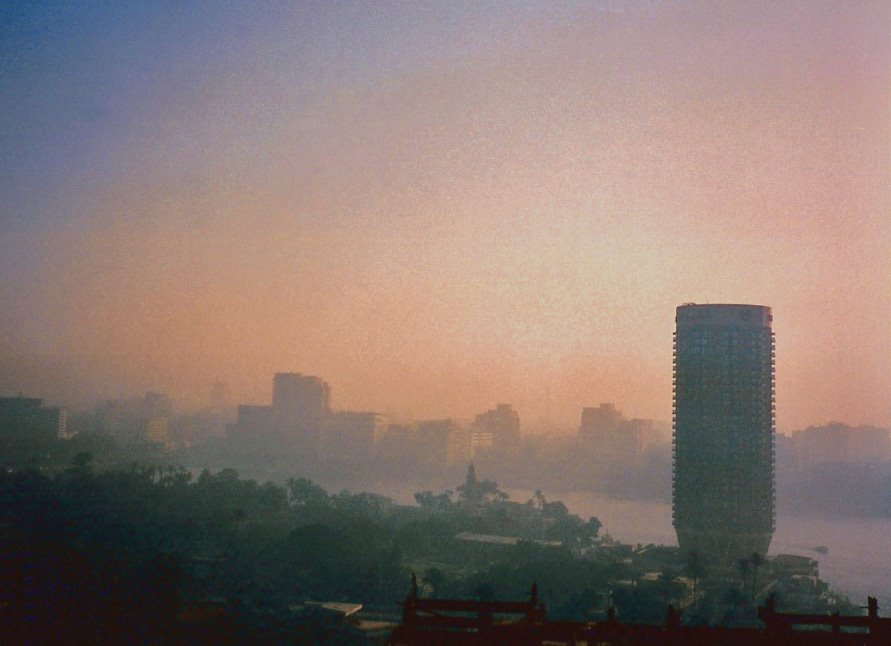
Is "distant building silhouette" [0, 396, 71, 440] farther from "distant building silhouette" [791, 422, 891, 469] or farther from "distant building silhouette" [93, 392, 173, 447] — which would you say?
"distant building silhouette" [791, 422, 891, 469]

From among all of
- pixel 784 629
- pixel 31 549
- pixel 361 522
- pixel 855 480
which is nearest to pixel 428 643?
pixel 784 629

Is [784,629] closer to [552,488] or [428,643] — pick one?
[428,643]

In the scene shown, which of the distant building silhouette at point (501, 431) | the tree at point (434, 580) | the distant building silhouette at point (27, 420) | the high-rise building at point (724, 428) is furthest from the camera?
the distant building silhouette at point (501, 431)

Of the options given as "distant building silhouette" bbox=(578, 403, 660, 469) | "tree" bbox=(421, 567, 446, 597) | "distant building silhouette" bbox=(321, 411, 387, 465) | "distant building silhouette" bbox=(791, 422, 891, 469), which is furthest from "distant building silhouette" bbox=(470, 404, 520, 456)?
"tree" bbox=(421, 567, 446, 597)

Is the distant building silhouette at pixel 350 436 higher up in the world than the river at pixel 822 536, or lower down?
higher up

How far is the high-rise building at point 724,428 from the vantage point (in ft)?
90.1

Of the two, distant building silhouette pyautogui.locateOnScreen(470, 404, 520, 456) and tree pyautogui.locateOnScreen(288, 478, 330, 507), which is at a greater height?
distant building silhouette pyautogui.locateOnScreen(470, 404, 520, 456)

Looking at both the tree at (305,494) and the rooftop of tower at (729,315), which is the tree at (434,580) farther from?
the rooftop of tower at (729,315)

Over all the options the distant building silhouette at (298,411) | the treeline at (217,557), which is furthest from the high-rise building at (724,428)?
the distant building silhouette at (298,411)

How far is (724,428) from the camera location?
28734mm

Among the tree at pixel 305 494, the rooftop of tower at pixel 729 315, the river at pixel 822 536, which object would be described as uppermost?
the rooftop of tower at pixel 729 315

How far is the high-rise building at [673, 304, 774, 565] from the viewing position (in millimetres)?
27469

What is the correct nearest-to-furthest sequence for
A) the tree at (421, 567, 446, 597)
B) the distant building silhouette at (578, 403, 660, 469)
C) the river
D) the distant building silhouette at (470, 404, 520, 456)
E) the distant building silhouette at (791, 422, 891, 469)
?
1. the tree at (421, 567, 446, 597)
2. the river
3. the distant building silhouette at (791, 422, 891, 469)
4. the distant building silhouette at (578, 403, 660, 469)
5. the distant building silhouette at (470, 404, 520, 456)

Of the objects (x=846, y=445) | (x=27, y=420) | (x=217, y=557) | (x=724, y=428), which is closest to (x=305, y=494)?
(x=217, y=557)
